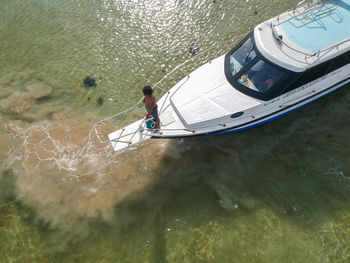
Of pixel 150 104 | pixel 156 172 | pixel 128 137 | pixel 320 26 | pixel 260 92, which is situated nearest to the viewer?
pixel 150 104

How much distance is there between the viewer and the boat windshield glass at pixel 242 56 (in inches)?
332

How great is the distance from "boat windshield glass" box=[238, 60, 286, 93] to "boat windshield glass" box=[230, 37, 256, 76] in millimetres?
320

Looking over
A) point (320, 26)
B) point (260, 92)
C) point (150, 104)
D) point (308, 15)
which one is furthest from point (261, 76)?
point (150, 104)

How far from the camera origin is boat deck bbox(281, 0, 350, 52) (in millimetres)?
8328

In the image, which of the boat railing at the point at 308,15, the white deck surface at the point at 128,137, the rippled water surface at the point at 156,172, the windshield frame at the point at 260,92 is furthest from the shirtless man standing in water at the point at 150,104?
the boat railing at the point at 308,15

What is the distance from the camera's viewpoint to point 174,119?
27.1ft

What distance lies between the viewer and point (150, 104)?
Answer: 7.57m

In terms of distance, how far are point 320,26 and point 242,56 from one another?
2783 millimetres

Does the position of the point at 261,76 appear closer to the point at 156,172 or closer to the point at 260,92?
the point at 260,92

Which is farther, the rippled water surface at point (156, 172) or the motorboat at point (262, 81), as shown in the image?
the motorboat at point (262, 81)

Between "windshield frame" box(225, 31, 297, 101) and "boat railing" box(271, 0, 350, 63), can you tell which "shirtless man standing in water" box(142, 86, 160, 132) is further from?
"boat railing" box(271, 0, 350, 63)

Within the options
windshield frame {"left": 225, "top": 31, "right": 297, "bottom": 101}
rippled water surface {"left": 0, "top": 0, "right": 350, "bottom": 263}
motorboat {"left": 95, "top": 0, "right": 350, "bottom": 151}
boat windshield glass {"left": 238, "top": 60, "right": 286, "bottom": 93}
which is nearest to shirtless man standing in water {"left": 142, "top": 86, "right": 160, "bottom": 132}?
motorboat {"left": 95, "top": 0, "right": 350, "bottom": 151}

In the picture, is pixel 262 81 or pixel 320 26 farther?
pixel 320 26

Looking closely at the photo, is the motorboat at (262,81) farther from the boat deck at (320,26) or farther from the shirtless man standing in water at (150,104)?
the shirtless man standing in water at (150,104)
